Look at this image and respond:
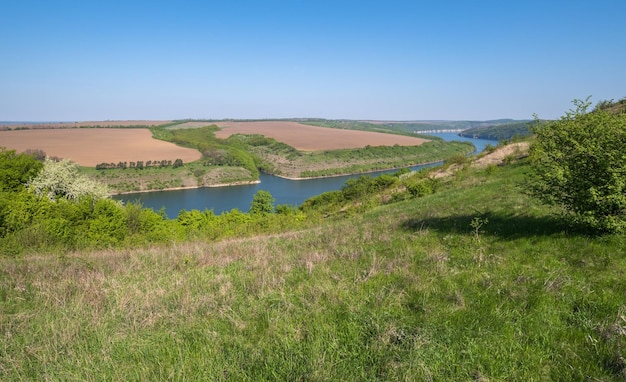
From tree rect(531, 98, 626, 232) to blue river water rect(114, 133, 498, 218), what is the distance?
248ft

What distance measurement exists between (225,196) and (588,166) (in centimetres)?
9271

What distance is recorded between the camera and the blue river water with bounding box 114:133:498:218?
270 ft

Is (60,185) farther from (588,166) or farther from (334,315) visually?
(588,166)

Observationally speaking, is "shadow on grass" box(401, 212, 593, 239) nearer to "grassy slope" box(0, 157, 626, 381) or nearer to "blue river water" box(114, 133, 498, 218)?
"grassy slope" box(0, 157, 626, 381)

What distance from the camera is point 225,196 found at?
9394 cm

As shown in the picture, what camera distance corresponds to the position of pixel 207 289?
5918mm

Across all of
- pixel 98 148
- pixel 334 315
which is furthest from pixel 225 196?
pixel 334 315

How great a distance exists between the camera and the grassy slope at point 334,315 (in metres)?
3.45

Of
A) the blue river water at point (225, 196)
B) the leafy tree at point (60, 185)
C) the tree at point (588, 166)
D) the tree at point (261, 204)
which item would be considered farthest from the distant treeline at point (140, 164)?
the tree at point (588, 166)

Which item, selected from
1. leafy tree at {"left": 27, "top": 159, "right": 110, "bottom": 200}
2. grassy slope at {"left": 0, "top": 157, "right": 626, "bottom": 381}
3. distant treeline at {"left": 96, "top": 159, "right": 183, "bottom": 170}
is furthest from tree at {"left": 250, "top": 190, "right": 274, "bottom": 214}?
distant treeline at {"left": 96, "top": 159, "right": 183, "bottom": 170}

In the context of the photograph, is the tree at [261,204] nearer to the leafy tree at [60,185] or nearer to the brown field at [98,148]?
the leafy tree at [60,185]

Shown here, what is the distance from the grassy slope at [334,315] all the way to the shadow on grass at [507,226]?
0.96 ft

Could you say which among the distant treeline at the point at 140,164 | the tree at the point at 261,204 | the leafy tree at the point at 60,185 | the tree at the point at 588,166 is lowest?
the tree at the point at 261,204

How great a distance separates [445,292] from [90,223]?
3252 cm
